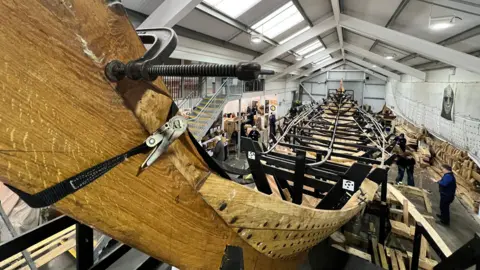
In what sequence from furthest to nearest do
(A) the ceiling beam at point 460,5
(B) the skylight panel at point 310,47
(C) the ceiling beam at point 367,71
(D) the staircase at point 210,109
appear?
1. (C) the ceiling beam at point 367,71
2. (B) the skylight panel at point 310,47
3. (D) the staircase at point 210,109
4. (A) the ceiling beam at point 460,5

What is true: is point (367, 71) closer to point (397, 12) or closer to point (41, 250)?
point (397, 12)

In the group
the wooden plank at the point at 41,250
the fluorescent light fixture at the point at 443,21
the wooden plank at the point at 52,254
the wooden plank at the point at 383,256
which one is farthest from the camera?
the fluorescent light fixture at the point at 443,21

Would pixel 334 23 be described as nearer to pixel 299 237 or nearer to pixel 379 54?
pixel 379 54

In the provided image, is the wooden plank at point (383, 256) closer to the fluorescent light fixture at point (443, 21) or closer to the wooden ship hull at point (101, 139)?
the wooden ship hull at point (101, 139)

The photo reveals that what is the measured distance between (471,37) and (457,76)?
349cm

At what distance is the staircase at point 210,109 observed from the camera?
7440mm

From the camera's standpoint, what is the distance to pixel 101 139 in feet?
1.70

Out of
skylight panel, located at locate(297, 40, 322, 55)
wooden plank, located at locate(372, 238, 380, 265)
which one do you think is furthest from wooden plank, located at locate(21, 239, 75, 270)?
skylight panel, located at locate(297, 40, 322, 55)

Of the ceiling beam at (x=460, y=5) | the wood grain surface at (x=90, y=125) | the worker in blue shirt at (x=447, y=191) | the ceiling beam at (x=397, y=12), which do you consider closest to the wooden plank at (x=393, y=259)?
the wood grain surface at (x=90, y=125)

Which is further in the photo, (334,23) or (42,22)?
(334,23)

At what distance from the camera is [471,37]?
511 cm

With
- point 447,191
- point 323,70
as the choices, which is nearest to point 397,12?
point 447,191

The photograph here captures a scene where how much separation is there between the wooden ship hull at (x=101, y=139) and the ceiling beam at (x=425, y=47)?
6.84 m

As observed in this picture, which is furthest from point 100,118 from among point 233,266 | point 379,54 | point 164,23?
point 379,54
